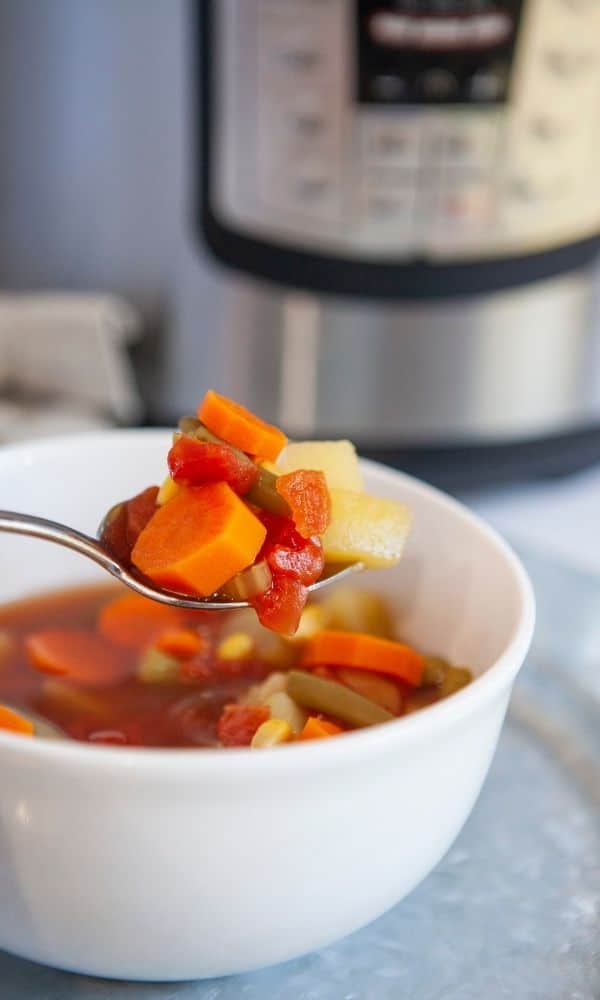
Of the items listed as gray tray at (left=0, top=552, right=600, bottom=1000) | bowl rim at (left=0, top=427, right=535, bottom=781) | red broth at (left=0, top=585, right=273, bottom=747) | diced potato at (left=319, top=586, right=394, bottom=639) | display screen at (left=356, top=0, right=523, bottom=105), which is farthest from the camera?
display screen at (left=356, top=0, right=523, bottom=105)

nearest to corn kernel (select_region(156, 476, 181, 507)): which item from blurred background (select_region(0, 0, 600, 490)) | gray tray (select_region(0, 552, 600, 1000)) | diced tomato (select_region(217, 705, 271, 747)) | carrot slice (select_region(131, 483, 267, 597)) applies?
carrot slice (select_region(131, 483, 267, 597))

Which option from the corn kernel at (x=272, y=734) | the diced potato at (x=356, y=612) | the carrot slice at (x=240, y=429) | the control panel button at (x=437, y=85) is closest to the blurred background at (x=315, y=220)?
the control panel button at (x=437, y=85)

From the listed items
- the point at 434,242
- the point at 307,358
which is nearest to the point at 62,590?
the point at 307,358

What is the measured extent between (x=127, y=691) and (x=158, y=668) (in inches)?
1.2

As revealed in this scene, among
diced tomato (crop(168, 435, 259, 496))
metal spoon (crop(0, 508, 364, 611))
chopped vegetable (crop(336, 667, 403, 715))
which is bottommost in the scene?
chopped vegetable (crop(336, 667, 403, 715))

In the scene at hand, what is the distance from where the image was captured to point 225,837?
535 millimetres

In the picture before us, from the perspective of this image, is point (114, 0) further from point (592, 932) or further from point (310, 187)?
point (592, 932)

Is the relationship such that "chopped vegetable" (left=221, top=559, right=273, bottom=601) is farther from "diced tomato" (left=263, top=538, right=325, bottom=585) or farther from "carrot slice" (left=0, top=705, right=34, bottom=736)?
"carrot slice" (left=0, top=705, right=34, bottom=736)

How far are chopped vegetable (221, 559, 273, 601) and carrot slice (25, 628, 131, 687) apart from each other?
139mm

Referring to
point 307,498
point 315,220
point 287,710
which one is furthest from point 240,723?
point 315,220

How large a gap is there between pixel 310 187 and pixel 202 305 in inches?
5.7

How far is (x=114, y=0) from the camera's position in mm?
1016

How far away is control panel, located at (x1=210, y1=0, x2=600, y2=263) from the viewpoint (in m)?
0.99

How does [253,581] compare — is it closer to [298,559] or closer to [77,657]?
[298,559]
